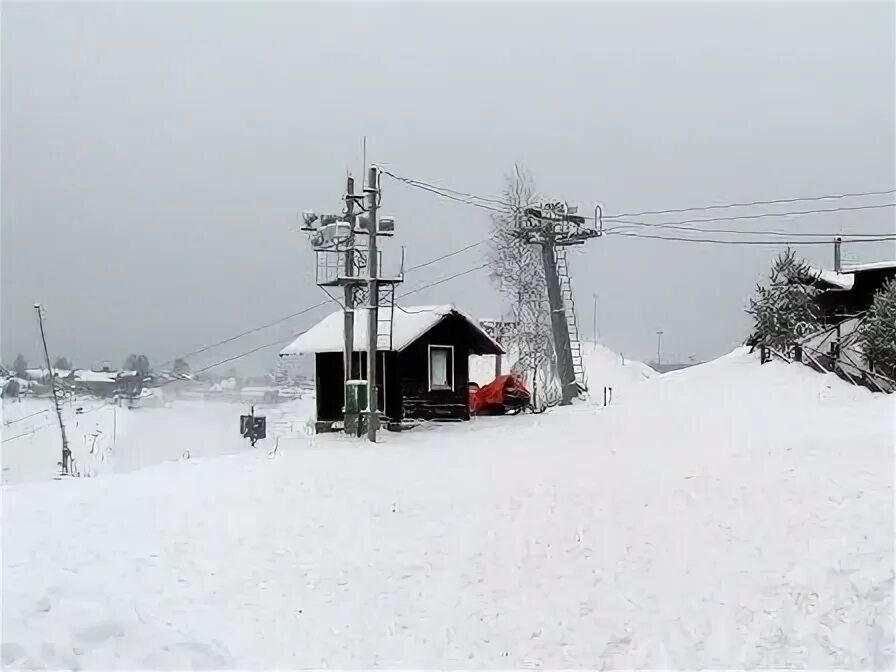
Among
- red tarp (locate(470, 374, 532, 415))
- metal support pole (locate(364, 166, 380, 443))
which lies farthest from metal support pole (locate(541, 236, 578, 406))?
metal support pole (locate(364, 166, 380, 443))

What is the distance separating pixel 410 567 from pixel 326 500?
3.05 metres

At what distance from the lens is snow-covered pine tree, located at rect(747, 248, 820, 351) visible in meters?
23.2

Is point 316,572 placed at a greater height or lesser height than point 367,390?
lesser

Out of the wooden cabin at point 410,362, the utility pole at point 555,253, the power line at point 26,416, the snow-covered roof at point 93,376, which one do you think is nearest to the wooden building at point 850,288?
the utility pole at point 555,253

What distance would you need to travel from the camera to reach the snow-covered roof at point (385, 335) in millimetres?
24547

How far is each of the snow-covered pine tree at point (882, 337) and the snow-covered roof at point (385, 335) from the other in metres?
10.5

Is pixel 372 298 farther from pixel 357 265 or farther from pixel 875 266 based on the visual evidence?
pixel 875 266

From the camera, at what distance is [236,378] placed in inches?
2781

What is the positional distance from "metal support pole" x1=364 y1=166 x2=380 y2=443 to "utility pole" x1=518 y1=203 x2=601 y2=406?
1221 cm

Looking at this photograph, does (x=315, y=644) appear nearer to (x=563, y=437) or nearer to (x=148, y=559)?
(x=148, y=559)

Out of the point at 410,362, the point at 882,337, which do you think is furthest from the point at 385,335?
the point at 882,337

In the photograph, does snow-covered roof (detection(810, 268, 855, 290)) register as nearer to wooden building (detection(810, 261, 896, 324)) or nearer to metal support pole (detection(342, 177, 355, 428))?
wooden building (detection(810, 261, 896, 324))

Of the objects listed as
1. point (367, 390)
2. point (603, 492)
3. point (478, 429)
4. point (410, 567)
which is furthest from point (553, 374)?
point (410, 567)

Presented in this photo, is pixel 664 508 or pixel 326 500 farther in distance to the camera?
pixel 326 500
